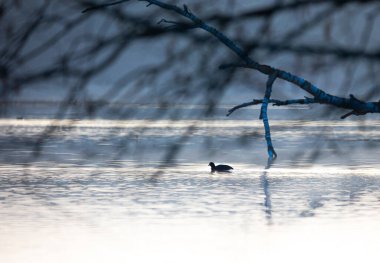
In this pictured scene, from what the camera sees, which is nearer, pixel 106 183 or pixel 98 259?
pixel 98 259

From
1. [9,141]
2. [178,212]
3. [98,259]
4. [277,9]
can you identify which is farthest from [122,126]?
[9,141]

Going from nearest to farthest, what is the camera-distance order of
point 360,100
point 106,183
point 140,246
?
point 360,100, point 140,246, point 106,183

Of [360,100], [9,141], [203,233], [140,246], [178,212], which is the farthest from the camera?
[9,141]

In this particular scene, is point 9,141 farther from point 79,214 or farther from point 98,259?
point 98,259

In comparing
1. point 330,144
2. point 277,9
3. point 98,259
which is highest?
point 277,9

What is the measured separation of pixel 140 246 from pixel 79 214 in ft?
17.0

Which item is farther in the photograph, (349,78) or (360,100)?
(360,100)

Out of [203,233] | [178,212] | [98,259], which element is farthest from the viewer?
[178,212]

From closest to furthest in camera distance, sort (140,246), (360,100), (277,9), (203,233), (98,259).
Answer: (277,9) → (360,100) → (98,259) → (140,246) → (203,233)

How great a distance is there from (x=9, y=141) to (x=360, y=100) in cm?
6545

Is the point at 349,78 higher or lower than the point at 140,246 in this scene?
higher

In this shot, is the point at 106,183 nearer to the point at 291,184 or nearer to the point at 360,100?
the point at 291,184

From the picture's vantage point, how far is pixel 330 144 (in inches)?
103

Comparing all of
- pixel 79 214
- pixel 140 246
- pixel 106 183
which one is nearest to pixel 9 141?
pixel 106 183
